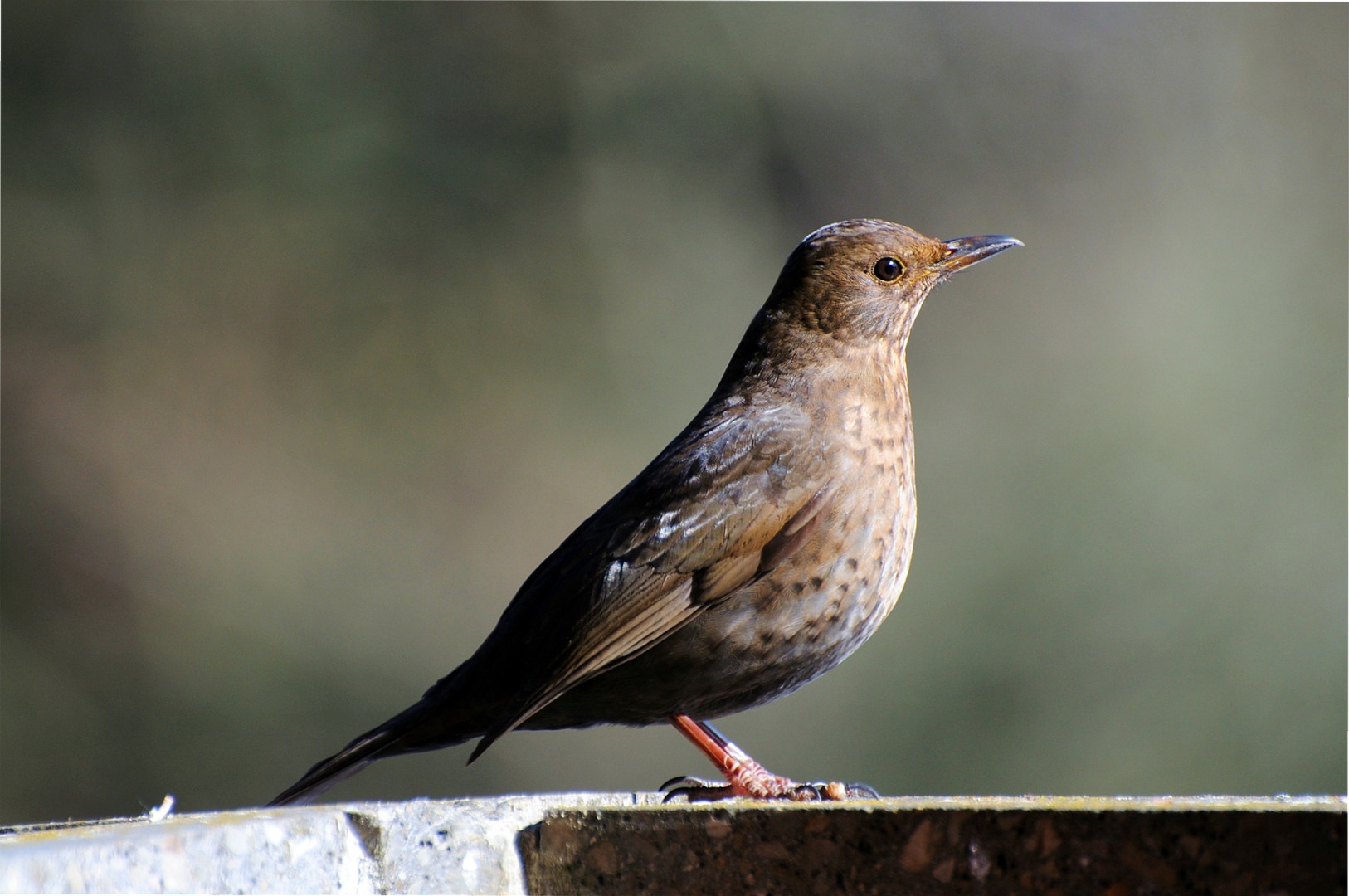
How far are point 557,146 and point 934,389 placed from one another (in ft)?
11.7

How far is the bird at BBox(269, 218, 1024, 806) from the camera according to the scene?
3.77 m

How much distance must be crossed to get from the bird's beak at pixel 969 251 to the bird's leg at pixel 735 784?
154 centimetres

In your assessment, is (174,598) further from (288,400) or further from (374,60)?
(374,60)

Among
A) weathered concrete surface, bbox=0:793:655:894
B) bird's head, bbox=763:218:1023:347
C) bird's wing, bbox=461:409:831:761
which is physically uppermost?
bird's head, bbox=763:218:1023:347

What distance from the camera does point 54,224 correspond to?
11266 millimetres

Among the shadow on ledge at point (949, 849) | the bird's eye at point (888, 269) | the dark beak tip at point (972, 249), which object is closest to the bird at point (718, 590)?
the dark beak tip at point (972, 249)

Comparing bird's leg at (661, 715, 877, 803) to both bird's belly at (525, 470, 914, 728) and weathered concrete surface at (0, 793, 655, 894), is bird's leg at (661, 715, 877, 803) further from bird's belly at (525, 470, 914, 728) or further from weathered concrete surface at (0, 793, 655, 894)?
weathered concrete surface at (0, 793, 655, 894)

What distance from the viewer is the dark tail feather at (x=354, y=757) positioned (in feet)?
12.4

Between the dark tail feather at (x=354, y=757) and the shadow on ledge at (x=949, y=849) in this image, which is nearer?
Result: the shadow on ledge at (x=949, y=849)

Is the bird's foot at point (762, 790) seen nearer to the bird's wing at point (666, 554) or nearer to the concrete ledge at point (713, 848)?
the bird's wing at point (666, 554)

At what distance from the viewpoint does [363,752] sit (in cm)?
383

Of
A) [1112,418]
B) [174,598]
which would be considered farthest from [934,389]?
[174,598]

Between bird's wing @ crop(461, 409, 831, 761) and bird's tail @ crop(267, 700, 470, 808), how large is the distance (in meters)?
0.27

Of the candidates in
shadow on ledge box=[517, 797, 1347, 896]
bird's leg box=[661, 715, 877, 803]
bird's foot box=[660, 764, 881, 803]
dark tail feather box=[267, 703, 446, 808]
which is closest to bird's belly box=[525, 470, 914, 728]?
bird's leg box=[661, 715, 877, 803]
